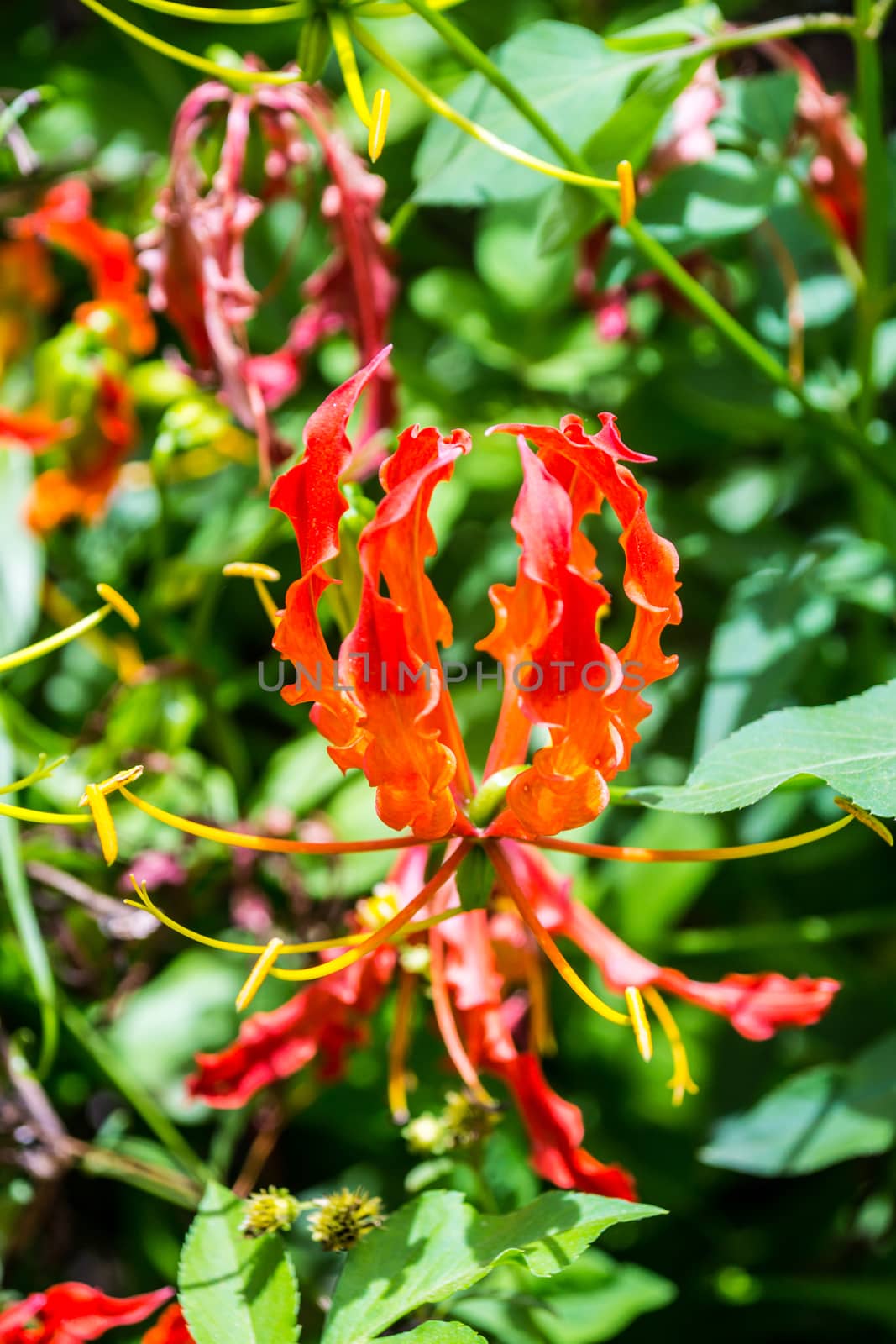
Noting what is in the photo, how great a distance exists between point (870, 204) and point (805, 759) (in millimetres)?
533

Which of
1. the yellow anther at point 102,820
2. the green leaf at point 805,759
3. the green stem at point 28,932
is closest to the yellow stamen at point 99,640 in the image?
the green stem at point 28,932

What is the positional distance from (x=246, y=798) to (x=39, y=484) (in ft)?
1.19

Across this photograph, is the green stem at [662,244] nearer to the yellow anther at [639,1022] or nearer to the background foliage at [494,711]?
the background foliage at [494,711]

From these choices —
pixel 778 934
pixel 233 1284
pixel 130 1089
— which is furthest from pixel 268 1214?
pixel 778 934

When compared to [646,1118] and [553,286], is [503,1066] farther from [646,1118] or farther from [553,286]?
[553,286]

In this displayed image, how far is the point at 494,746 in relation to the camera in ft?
2.45

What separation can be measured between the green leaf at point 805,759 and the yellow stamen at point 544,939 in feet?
0.28

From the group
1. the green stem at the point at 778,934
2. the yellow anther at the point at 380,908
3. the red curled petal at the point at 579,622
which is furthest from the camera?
the green stem at the point at 778,934

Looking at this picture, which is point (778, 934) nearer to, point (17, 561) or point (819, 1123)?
point (819, 1123)

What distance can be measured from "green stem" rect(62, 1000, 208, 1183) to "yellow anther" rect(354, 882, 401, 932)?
23 centimetres

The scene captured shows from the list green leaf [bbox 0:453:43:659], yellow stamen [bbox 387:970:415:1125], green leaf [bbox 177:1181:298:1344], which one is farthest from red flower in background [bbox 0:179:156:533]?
green leaf [bbox 177:1181:298:1344]

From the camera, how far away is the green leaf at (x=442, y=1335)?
559 millimetres

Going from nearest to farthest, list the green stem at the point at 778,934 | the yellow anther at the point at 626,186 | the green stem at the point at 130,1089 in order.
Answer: the yellow anther at the point at 626,186 → the green stem at the point at 130,1089 → the green stem at the point at 778,934

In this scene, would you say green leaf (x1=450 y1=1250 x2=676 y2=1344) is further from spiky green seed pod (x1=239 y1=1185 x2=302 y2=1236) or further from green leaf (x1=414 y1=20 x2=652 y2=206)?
green leaf (x1=414 y1=20 x2=652 y2=206)
